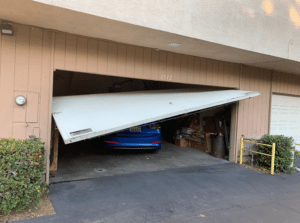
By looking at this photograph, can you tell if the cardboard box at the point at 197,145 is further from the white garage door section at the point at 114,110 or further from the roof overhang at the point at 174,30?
the roof overhang at the point at 174,30

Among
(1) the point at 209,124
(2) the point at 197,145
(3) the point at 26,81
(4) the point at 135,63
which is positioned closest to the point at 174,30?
(4) the point at 135,63

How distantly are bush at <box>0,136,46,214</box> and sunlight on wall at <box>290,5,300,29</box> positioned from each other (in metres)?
6.84

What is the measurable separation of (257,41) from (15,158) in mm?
5435

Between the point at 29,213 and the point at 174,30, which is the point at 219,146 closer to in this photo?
the point at 174,30

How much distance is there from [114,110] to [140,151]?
350 centimetres

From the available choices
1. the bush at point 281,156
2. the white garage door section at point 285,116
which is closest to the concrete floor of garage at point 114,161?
the bush at point 281,156

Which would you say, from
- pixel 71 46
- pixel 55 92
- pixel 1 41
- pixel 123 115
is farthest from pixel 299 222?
pixel 55 92

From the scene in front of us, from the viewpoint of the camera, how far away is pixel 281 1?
5.71m

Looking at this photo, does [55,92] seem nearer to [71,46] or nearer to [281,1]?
[71,46]

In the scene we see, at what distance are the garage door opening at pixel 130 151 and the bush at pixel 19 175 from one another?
2.49ft

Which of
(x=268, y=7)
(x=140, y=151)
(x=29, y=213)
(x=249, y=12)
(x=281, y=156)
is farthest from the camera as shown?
(x=140, y=151)

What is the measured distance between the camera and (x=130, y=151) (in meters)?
7.48

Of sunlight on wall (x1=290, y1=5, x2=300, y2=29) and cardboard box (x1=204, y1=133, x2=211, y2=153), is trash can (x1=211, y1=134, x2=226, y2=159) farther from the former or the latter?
sunlight on wall (x1=290, y1=5, x2=300, y2=29)

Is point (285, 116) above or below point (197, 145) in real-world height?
above
